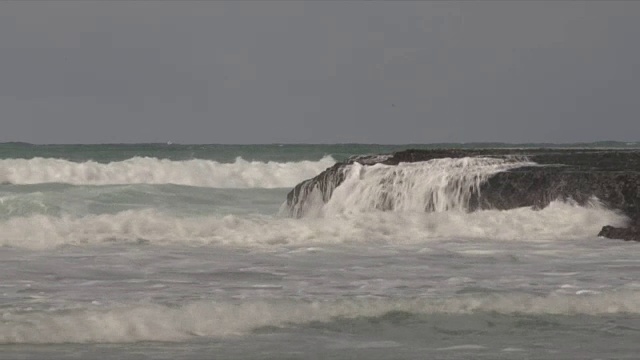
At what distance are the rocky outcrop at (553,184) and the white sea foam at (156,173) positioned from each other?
20.7m

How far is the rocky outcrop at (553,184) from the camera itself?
1691 cm

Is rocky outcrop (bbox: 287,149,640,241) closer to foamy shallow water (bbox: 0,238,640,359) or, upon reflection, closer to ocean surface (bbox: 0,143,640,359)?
ocean surface (bbox: 0,143,640,359)

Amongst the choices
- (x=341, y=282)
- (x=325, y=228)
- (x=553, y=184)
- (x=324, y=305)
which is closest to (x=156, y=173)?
(x=553, y=184)

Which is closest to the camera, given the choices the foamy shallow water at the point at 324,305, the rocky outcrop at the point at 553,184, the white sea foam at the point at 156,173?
the foamy shallow water at the point at 324,305

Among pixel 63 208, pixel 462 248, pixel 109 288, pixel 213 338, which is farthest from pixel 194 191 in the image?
pixel 213 338

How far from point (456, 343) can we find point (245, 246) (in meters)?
6.75

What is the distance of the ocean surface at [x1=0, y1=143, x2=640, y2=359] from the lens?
28.9ft

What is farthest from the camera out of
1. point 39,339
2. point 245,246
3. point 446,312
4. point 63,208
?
point 63,208

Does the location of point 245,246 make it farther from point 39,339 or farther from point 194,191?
point 194,191

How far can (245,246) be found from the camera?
15.3 m

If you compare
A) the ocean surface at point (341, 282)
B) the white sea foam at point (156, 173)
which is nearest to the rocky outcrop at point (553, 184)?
the ocean surface at point (341, 282)

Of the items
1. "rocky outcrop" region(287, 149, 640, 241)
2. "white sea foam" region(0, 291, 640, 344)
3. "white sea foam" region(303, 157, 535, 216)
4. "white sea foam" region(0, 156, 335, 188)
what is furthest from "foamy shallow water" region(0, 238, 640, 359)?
"white sea foam" region(0, 156, 335, 188)

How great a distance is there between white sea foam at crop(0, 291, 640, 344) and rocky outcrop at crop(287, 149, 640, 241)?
523cm

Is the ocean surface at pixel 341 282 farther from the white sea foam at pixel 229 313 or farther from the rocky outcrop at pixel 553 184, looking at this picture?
the rocky outcrop at pixel 553 184
